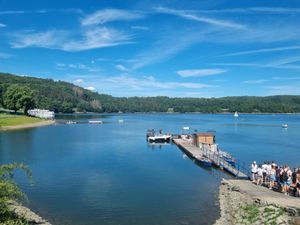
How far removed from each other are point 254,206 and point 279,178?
562cm

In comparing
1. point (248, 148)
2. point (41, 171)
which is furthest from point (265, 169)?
point (248, 148)

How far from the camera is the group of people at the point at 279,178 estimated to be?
27.5 meters

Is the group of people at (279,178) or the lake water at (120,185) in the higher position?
the group of people at (279,178)

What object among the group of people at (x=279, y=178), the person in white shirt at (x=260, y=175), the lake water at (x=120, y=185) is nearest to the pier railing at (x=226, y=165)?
the lake water at (x=120, y=185)

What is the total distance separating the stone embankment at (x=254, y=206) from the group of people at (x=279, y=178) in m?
0.69

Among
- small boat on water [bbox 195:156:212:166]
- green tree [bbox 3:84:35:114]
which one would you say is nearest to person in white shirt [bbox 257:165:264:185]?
small boat on water [bbox 195:156:212:166]

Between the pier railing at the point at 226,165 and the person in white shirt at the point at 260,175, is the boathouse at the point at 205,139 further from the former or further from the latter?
the person in white shirt at the point at 260,175

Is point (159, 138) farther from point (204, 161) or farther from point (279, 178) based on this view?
point (279, 178)

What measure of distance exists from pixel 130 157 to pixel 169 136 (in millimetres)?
30916

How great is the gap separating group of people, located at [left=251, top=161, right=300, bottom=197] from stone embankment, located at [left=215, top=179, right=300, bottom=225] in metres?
0.69

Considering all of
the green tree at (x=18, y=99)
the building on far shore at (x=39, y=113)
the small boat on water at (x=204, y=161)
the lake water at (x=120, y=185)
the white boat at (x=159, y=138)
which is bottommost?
the lake water at (x=120, y=185)

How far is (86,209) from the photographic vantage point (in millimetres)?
28422

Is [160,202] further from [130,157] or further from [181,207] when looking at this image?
[130,157]

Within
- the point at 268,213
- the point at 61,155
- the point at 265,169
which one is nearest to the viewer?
the point at 268,213
